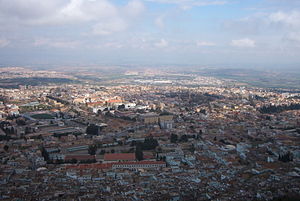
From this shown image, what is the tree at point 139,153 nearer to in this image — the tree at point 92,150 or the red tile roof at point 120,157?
the red tile roof at point 120,157

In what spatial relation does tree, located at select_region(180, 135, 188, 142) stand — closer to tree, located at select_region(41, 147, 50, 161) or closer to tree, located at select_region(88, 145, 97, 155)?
tree, located at select_region(88, 145, 97, 155)

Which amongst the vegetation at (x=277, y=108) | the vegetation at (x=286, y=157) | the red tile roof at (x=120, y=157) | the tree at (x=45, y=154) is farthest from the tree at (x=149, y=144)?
the vegetation at (x=277, y=108)

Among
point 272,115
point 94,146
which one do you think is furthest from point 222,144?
point 272,115

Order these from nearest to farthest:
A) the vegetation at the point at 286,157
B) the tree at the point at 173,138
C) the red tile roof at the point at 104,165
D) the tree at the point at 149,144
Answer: the red tile roof at the point at 104,165 → the vegetation at the point at 286,157 → the tree at the point at 149,144 → the tree at the point at 173,138

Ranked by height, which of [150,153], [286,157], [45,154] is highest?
[286,157]

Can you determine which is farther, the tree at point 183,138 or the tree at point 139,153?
the tree at point 183,138

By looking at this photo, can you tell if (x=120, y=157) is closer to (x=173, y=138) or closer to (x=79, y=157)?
(x=79, y=157)

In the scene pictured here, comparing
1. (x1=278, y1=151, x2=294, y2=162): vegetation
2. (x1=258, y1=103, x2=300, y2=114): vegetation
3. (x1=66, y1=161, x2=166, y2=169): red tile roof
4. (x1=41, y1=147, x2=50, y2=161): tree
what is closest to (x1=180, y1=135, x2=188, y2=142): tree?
(x1=66, y1=161, x2=166, y2=169): red tile roof

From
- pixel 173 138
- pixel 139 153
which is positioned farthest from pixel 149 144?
pixel 139 153
